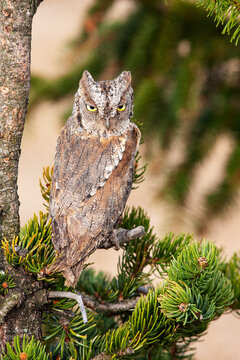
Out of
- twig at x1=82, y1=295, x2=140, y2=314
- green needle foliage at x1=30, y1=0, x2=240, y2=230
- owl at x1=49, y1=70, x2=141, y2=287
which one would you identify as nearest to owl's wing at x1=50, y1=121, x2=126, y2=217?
owl at x1=49, y1=70, x2=141, y2=287

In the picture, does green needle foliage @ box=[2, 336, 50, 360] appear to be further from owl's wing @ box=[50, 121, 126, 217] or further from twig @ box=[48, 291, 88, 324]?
owl's wing @ box=[50, 121, 126, 217]

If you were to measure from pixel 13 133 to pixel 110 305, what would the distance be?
70 cm

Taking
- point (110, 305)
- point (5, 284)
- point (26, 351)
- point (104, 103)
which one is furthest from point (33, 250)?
point (104, 103)

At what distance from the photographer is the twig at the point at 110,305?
1.66 meters

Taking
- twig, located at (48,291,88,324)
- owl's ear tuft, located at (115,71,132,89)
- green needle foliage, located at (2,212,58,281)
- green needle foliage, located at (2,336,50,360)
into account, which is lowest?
green needle foliage, located at (2,336,50,360)

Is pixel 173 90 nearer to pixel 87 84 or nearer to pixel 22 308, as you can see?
pixel 87 84

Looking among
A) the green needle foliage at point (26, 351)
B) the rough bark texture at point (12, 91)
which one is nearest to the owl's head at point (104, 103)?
the rough bark texture at point (12, 91)

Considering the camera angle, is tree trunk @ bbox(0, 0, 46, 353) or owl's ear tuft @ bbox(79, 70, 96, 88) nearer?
tree trunk @ bbox(0, 0, 46, 353)

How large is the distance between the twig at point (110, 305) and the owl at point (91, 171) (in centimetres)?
14

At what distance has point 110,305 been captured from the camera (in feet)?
5.58

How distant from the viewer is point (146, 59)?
2555 mm

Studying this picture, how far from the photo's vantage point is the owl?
5.43 feet

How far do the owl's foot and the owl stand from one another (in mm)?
19

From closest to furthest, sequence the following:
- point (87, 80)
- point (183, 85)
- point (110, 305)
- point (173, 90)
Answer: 1. point (110, 305)
2. point (87, 80)
3. point (183, 85)
4. point (173, 90)
